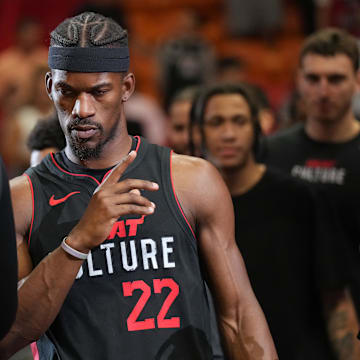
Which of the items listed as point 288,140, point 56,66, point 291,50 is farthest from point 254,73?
point 56,66

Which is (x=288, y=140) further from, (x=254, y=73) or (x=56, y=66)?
(x=254, y=73)

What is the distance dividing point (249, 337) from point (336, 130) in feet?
7.85

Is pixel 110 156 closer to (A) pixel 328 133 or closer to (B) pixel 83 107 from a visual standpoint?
(B) pixel 83 107

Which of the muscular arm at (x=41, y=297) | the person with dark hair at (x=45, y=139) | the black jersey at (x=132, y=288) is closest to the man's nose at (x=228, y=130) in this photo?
the person with dark hair at (x=45, y=139)

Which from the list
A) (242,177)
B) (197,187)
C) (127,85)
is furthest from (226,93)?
(197,187)

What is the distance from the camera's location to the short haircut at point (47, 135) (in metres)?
4.20

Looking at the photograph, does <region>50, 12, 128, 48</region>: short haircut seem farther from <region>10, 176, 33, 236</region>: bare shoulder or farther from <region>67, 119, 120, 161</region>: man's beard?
<region>10, 176, 33, 236</region>: bare shoulder

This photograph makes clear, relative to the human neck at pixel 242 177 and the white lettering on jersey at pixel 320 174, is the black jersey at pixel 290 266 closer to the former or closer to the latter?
the human neck at pixel 242 177

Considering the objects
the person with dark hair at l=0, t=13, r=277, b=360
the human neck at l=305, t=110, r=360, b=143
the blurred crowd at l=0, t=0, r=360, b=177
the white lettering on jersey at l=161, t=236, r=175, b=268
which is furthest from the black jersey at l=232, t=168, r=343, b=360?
the blurred crowd at l=0, t=0, r=360, b=177

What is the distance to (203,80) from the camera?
1038cm

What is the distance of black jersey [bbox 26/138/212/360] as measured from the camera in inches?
124

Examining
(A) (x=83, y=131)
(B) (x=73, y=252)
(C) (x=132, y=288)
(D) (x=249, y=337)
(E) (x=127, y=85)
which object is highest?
(E) (x=127, y=85)

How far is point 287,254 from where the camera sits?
4.42 metres

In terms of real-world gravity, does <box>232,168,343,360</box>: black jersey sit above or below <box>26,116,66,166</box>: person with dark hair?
below
